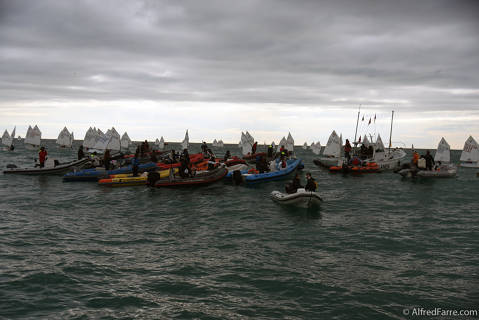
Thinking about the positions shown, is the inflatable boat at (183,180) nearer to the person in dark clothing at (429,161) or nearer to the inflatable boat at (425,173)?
the inflatable boat at (425,173)

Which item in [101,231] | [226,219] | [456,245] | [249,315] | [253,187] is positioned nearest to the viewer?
[249,315]

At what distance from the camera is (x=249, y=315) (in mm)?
7980

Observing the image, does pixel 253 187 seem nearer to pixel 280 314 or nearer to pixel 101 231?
pixel 101 231

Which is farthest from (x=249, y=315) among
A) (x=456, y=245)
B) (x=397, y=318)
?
(x=456, y=245)

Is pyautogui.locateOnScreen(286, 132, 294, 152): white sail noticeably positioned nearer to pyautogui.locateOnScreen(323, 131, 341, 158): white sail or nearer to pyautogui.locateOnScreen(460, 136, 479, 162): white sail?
pyautogui.locateOnScreen(323, 131, 341, 158): white sail

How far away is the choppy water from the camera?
27.7 ft

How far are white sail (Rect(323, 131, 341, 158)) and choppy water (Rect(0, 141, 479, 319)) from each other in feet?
74.7

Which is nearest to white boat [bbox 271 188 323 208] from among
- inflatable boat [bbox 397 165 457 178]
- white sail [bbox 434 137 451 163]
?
inflatable boat [bbox 397 165 457 178]

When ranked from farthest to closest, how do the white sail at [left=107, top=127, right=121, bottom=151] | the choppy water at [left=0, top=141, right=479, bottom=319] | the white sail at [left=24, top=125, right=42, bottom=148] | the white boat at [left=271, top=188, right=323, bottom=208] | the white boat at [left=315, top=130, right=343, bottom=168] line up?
the white sail at [left=24, top=125, right=42, bottom=148], the white sail at [left=107, top=127, right=121, bottom=151], the white boat at [left=315, top=130, right=343, bottom=168], the white boat at [left=271, top=188, right=323, bottom=208], the choppy water at [left=0, top=141, right=479, bottom=319]

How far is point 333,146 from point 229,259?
36.4m

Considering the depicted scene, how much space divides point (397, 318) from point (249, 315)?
337 centimetres

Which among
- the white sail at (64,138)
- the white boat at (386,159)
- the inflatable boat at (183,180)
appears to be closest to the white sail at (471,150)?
the white boat at (386,159)

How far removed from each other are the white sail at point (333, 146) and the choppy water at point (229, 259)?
22755 mm

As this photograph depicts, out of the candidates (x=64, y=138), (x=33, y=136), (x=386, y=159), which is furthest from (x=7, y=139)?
(x=386, y=159)
